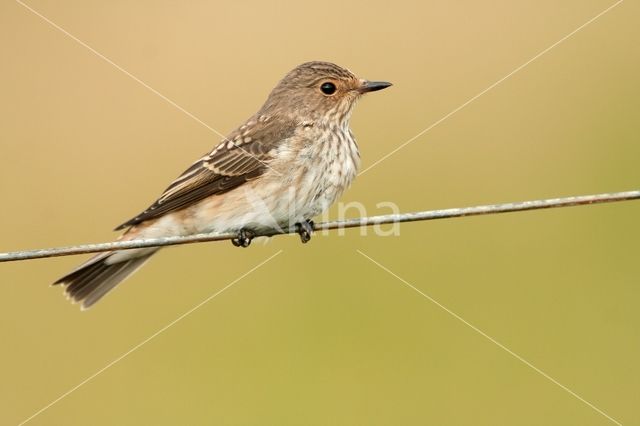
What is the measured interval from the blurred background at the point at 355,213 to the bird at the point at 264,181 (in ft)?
4.26

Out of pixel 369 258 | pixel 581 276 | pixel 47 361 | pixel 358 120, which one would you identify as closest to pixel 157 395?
pixel 47 361

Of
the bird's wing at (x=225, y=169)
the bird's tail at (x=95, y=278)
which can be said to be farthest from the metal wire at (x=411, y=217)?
the bird's tail at (x=95, y=278)

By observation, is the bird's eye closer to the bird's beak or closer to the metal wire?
the bird's beak

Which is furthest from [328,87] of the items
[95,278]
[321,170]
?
[95,278]

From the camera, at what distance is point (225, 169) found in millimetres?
7184

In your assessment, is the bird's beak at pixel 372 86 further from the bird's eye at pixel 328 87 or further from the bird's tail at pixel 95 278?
the bird's tail at pixel 95 278

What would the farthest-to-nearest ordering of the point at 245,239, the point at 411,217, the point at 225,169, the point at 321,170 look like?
the point at 225,169, the point at 321,170, the point at 245,239, the point at 411,217

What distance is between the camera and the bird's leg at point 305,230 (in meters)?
6.77

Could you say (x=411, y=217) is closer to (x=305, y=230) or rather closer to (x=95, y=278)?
(x=305, y=230)

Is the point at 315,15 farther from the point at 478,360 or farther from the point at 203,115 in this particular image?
the point at 478,360

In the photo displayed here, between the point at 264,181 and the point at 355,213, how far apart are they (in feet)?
7.63

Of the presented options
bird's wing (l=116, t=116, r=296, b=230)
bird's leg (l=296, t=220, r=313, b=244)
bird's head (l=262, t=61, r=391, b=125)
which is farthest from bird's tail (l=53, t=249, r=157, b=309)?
bird's head (l=262, t=61, r=391, b=125)

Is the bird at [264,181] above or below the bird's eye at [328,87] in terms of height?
below

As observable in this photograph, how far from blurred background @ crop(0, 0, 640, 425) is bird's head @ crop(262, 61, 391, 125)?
1.24 meters
